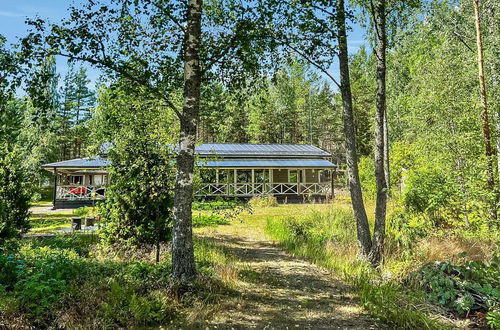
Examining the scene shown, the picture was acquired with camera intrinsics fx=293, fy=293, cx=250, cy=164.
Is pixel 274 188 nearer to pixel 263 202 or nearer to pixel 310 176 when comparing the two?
pixel 263 202

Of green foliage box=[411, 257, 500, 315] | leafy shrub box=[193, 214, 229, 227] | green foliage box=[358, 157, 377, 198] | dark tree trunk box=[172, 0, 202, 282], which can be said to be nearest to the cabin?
green foliage box=[358, 157, 377, 198]

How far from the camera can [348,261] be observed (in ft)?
18.2

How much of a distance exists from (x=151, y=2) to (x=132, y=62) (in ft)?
3.23

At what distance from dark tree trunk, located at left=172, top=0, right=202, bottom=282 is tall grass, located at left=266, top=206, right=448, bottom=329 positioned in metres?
2.55

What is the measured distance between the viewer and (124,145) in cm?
566

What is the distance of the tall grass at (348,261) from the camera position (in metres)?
3.50

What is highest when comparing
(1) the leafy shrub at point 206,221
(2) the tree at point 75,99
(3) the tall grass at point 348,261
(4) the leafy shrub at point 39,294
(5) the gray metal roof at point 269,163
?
(2) the tree at point 75,99

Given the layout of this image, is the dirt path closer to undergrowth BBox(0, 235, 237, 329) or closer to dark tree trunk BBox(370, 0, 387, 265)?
undergrowth BBox(0, 235, 237, 329)

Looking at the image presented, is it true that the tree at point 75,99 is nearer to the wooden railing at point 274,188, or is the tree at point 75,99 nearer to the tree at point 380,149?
the wooden railing at point 274,188

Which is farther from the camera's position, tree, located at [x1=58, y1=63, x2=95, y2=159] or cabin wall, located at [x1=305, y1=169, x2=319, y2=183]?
tree, located at [x1=58, y1=63, x2=95, y2=159]

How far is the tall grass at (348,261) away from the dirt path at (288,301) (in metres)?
0.22

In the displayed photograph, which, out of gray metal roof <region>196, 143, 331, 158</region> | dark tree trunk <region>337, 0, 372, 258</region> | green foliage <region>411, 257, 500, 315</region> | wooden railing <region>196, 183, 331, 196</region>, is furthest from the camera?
gray metal roof <region>196, 143, 331, 158</region>

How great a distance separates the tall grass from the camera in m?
3.50

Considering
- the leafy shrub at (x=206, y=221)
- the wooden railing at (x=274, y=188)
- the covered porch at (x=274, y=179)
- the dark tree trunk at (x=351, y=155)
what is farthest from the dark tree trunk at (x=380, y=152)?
the wooden railing at (x=274, y=188)
